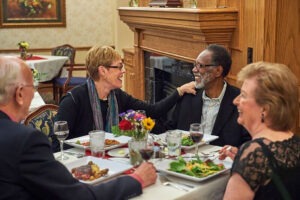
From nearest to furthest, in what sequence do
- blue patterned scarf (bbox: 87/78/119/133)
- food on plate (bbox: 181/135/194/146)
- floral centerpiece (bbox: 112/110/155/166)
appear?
floral centerpiece (bbox: 112/110/155/166)
food on plate (bbox: 181/135/194/146)
blue patterned scarf (bbox: 87/78/119/133)

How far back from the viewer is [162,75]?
5371 millimetres

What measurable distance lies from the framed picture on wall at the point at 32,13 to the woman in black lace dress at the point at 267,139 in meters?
7.13

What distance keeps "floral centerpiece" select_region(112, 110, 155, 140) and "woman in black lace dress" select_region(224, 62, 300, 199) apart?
588 millimetres

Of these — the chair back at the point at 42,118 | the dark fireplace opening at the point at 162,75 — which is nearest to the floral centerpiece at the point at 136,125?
the chair back at the point at 42,118

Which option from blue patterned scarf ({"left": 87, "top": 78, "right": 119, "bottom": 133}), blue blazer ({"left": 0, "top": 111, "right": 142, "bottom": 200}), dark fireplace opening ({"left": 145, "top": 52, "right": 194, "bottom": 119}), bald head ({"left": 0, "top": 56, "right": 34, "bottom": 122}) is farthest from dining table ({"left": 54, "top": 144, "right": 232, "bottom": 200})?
dark fireplace opening ({"left": 145, "top": 52, "right": 194, "bottom": 119})

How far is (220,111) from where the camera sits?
2.80m

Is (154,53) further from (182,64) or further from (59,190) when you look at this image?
(59,190)

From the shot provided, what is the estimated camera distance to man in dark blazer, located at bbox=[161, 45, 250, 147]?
9.14 ft

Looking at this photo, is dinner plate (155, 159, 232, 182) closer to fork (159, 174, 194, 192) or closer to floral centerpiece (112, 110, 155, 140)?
fork (159, 174, 194, 192)

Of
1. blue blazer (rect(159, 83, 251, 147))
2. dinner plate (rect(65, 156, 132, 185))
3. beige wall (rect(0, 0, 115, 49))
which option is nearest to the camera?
dinner plate (rect(65, 156, 132, 185))

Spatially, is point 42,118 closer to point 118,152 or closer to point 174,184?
point 118,152

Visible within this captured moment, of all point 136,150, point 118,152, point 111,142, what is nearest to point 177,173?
point 136,150

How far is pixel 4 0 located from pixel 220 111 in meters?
6.32

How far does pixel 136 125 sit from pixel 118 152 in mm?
224
